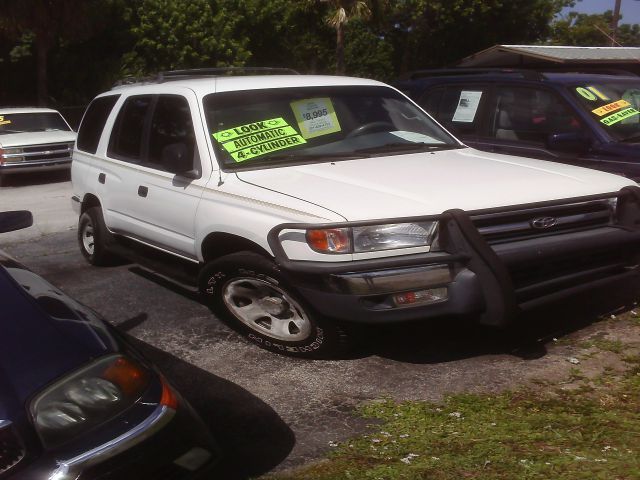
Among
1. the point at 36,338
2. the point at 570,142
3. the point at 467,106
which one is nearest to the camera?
the point at 36,338

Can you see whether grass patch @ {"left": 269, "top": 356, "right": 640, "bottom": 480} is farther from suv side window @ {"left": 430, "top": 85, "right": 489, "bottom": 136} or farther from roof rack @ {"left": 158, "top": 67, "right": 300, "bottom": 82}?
suv side window @ {"left": 430, "top": 85, "right": 489, "bottom": 136}

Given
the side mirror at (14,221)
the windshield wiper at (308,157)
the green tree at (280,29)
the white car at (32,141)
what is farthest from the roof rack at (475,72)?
the green tree at (280,29)

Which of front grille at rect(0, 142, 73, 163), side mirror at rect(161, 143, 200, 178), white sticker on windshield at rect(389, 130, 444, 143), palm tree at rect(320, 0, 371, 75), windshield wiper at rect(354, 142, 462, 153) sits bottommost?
front grille at rect(0, 142, 73, 163)

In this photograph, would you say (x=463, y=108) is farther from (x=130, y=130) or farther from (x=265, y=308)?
(x=265, y=308)

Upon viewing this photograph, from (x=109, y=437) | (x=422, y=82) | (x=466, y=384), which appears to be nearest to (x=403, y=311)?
(x=466, y=384)

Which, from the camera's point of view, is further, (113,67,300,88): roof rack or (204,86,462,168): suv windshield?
(113,67,300,88): roof rack

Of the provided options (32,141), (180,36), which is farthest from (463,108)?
(180,36)

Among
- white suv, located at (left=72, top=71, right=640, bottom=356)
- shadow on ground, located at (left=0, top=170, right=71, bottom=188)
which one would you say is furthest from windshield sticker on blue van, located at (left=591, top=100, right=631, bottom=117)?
shadow on ground, located at (left=0, top=170, right=71, bottom=188)

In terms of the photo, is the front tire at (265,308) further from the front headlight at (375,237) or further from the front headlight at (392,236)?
the front headlight at (392,236)

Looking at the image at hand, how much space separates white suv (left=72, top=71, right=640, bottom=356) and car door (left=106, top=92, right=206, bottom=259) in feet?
0.05

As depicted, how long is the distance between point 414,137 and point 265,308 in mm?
1763

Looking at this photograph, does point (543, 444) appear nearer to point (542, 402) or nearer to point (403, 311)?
point (542, 402)

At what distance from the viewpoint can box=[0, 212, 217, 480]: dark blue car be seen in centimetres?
246

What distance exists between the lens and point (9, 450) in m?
2.43
